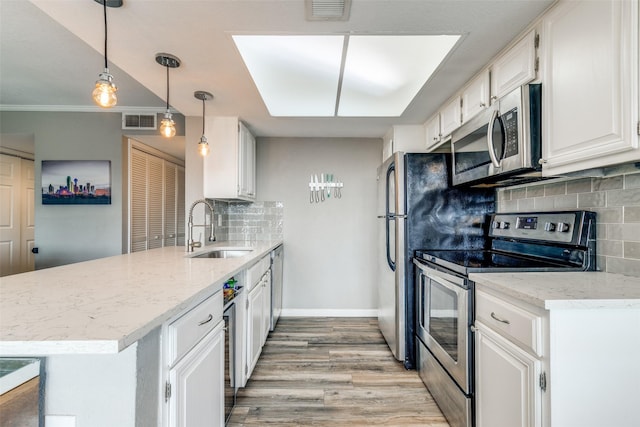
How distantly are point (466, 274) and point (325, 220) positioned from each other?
2224 mm

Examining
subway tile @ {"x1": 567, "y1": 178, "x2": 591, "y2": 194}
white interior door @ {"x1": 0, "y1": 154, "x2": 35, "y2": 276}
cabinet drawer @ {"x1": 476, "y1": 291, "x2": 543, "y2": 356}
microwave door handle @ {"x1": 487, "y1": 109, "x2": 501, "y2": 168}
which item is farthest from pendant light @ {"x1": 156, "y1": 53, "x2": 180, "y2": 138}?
white interior door @ {"x1": 0, "y1": 154, "x2": 35, "y2": 276}

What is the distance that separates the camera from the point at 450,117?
2303 mm

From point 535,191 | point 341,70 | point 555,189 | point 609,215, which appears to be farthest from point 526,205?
point 341,70

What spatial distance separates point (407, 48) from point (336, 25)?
73 cm

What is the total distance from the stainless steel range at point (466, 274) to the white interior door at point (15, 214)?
5.02 meters

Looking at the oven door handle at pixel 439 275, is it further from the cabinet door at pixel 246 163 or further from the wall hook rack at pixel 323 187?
the cabinet door at pixel 246 163

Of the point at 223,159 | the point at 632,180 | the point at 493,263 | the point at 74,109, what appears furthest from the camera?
the point at 74,109

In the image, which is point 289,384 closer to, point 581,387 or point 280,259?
point 280,259

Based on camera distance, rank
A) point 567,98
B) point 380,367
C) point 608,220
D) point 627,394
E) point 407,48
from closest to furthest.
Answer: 1. point 627,394
2. point 567,98
3. point 608,220
4. point 407,48
5. point 380,367

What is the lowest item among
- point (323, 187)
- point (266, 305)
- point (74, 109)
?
point (266, 305)

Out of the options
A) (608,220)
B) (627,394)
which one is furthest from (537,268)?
(627,394)

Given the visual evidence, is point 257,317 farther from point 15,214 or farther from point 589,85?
point 15,214

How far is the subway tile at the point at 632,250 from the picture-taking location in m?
1.30

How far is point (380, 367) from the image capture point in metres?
2.36
